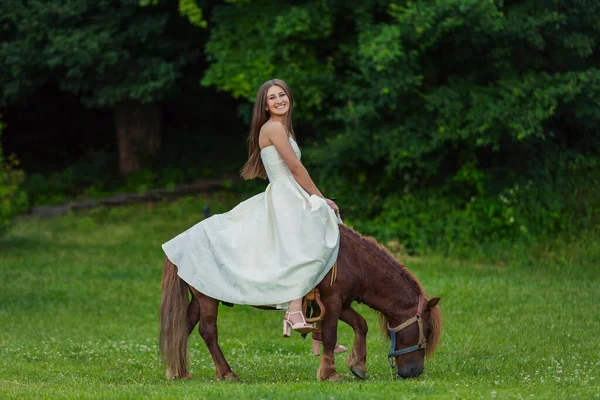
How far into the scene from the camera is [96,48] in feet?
70.6

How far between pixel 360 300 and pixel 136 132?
58.3ft

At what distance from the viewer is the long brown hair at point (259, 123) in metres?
8.20

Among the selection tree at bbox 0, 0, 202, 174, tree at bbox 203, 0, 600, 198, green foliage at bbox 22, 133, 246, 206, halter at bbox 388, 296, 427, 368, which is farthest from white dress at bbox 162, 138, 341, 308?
green foliage at bbox 22, 133, 246, 206

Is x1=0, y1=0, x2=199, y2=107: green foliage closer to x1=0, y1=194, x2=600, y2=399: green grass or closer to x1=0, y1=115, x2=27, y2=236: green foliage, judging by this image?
x1=0, y1=115, x2=27, y2=236: green foliage

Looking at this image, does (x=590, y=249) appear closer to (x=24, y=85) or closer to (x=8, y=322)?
(x=8, y=322)

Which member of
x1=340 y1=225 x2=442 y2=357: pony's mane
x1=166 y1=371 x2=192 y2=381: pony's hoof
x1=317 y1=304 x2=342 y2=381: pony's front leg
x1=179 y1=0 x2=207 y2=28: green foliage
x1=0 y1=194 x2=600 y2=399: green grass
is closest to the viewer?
x1=0 y1=194 x2=600 y2=399: green grass

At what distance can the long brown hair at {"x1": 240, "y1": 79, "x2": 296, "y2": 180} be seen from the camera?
26.9 feet

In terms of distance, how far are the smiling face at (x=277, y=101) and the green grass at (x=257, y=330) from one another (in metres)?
2.04

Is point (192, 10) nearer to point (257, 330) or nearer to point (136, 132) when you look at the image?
point (136, 132)

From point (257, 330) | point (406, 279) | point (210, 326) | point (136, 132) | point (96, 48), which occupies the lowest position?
point (257, 330)

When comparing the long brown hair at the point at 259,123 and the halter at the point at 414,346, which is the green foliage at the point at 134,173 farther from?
the halter at the point at 414,346

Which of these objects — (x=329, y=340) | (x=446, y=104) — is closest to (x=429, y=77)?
(x=446, y=104)

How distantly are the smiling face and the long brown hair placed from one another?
0.03 meters

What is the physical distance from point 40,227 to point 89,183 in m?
4.39
